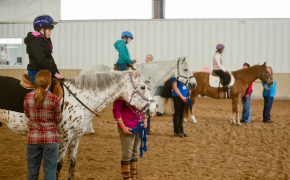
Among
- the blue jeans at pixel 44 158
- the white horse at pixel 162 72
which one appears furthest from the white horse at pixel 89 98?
the white horse at pixel 162 72

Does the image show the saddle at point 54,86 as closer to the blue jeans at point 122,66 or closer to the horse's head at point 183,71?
the blue jeans at point 122,66

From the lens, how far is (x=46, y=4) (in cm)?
1485

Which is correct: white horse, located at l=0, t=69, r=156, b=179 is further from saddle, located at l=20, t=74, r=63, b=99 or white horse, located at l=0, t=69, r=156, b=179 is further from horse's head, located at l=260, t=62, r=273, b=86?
horse's head, located at l=260, t=62, r=273, b=86

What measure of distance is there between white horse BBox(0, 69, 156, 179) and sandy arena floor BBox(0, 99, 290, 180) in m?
0.97

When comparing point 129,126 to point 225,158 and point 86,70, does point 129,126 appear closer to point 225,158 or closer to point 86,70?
point 225,158

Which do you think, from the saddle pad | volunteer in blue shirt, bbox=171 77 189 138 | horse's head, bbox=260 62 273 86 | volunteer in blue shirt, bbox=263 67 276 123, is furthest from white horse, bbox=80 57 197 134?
volunteer in blue shirt, bbox=263 67 276 123

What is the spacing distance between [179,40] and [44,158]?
13252mm

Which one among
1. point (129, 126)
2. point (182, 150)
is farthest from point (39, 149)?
point (182, 150)

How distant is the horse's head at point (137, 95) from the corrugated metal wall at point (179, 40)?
12.0m

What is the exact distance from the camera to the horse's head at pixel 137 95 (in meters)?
2.73

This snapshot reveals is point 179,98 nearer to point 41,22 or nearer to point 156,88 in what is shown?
point 156,88

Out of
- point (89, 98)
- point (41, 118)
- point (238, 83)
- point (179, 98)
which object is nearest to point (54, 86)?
point (89, 98)

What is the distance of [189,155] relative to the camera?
4363mm

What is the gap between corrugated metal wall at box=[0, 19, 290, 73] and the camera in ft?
46.2
